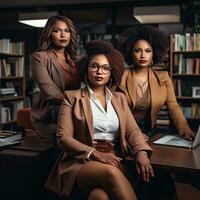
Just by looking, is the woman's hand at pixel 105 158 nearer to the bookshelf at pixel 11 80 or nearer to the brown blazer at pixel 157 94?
the brown blazer at pixel 157 94

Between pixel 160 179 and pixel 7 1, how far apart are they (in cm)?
539

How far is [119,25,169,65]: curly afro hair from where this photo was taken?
7.62ft

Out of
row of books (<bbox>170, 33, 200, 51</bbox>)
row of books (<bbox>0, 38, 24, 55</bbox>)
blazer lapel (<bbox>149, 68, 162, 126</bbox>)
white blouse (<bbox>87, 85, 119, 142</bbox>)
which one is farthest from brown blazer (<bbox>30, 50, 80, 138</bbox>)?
row of books (<bbox>0, 38, 24, 55</bbox>)

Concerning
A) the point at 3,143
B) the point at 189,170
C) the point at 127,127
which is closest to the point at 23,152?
the point at 3,143

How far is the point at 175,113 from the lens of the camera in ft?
7.46

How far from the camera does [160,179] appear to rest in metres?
2.24

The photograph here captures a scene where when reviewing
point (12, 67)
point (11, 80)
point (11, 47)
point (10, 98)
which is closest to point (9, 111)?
point (10, 98)

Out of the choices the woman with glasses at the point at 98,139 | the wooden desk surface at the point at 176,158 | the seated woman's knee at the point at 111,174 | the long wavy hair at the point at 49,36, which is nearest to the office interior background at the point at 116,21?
the long wavy hair at the point at 49,36

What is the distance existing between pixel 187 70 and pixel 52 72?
11.7 feet

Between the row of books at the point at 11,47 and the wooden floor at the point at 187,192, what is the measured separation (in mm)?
4874

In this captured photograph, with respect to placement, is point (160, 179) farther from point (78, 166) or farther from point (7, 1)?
point (7, 1)

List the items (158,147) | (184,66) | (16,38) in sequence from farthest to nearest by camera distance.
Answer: (16,38) → (184,66) → (158,147)

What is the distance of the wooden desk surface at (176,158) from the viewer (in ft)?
5.11

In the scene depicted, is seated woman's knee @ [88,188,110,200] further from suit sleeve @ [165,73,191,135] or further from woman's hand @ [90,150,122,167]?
suit sleeve @ [165,73,191,135]
